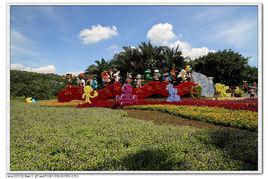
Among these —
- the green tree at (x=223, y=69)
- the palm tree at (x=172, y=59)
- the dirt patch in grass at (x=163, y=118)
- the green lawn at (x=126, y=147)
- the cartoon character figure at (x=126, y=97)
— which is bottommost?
the green lawn at (x=126, y=147)

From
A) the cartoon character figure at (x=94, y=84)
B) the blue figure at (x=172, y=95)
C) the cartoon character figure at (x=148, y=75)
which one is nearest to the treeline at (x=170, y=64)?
the cartoon character figure at (x=94, y=84)

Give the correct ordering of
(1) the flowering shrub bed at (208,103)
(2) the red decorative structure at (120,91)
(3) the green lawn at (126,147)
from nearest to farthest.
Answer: (3) the green lawn at (126,147)
(1) the flowering shrub bed at (208,103)
(2) the red decorative structure at (120,91)

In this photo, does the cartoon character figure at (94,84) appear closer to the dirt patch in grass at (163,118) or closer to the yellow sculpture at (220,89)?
the dirt patch in grass at (163,118)

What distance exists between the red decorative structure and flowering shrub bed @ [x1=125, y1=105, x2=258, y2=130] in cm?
181

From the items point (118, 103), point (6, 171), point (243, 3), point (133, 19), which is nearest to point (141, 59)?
point (118, 103)

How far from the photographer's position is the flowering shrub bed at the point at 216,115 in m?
8.00

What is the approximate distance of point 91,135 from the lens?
748cm

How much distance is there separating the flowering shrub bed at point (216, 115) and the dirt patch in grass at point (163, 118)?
17 cm

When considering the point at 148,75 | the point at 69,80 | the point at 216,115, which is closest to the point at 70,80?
the point at 69,80

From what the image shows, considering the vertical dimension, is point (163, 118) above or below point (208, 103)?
below

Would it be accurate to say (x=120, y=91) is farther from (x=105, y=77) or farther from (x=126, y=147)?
(x=126, y=147)

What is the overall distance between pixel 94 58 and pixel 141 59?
17.5 feet

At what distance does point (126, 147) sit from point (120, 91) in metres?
5.23

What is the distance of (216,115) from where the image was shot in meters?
8.78
